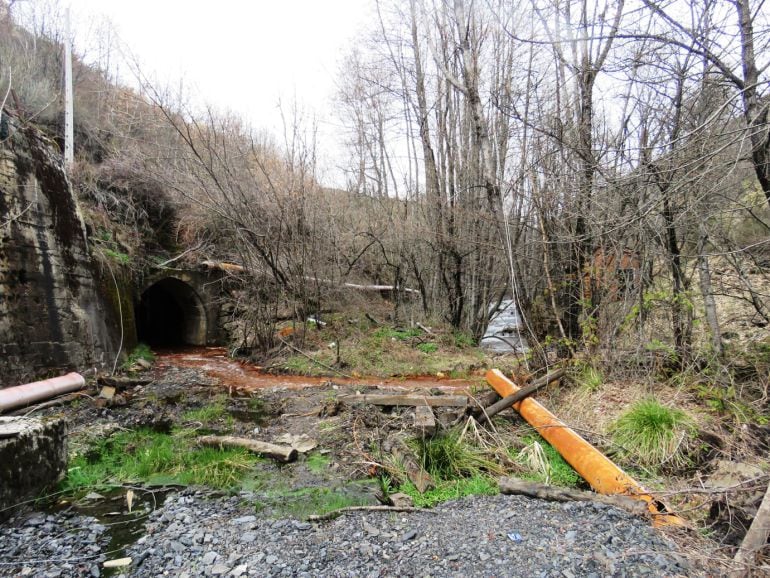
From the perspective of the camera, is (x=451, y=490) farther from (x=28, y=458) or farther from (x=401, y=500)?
(x=28, y=458)

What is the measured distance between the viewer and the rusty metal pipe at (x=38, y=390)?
224 inches

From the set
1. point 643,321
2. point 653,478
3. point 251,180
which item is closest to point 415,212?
point 251,180

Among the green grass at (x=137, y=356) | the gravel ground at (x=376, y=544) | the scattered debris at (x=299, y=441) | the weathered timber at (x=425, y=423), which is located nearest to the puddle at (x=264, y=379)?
the green grass at (x=137, y=356)

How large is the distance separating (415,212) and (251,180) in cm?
507

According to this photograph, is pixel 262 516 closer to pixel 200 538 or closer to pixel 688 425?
pixel 200 538

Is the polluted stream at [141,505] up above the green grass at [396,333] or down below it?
below

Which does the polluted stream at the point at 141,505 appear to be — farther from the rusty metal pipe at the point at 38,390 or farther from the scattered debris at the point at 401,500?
the rusty metal pipe at the point at 38,390

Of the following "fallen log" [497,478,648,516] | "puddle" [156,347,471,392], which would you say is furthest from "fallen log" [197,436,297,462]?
"puddle" [156,347,471,392]

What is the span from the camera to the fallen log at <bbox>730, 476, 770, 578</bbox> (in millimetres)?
2314

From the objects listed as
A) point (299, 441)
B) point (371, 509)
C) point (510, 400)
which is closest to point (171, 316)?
point (299, 441)

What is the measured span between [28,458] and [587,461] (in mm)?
4904

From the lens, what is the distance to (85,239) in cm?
830

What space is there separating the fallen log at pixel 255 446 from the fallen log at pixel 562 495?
2.23 metres

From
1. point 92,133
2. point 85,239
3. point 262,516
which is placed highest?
point 92,133
